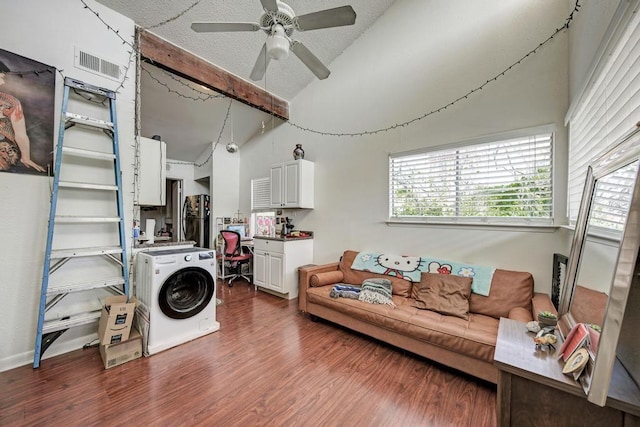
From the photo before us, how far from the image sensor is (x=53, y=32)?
7.15ft

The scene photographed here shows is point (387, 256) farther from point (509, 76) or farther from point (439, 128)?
point (509, 76)

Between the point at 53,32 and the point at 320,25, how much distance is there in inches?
94.5

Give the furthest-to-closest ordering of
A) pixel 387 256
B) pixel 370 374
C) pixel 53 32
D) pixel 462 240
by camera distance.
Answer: pixel 387 256
pixel 462 240
pixel 53 32
pixel 370 374

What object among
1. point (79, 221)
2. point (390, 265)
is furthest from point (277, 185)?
point (79, 221)

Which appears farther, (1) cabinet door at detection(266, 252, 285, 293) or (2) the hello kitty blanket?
(1) cabinet door at detection(266, 252, 285, 293)

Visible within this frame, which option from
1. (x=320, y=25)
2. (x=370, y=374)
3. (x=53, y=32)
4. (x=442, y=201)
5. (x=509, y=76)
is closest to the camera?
(x=320, y=25)

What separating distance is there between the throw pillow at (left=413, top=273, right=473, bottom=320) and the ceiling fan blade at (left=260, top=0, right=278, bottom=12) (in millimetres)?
2677

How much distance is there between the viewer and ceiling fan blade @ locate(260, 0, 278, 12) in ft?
5.16

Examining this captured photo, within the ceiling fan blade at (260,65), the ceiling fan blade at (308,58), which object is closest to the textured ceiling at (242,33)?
the ceiling fan blade at (260,65)

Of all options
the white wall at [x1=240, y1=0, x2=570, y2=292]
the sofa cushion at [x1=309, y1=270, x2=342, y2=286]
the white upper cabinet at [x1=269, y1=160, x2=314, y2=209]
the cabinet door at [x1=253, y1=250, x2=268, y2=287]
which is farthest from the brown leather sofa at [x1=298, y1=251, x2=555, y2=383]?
the white upper cabinet at [x1=269, y1=160, x2=314, y2=209]

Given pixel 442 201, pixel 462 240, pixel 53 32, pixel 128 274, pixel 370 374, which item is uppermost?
pixel 53 32

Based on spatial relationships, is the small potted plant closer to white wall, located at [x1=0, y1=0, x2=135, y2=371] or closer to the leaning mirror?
the leaning mirror

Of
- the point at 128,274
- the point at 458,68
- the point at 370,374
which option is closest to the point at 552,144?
the point at 458,68

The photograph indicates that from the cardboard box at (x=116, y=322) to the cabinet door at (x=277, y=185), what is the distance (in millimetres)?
2583
